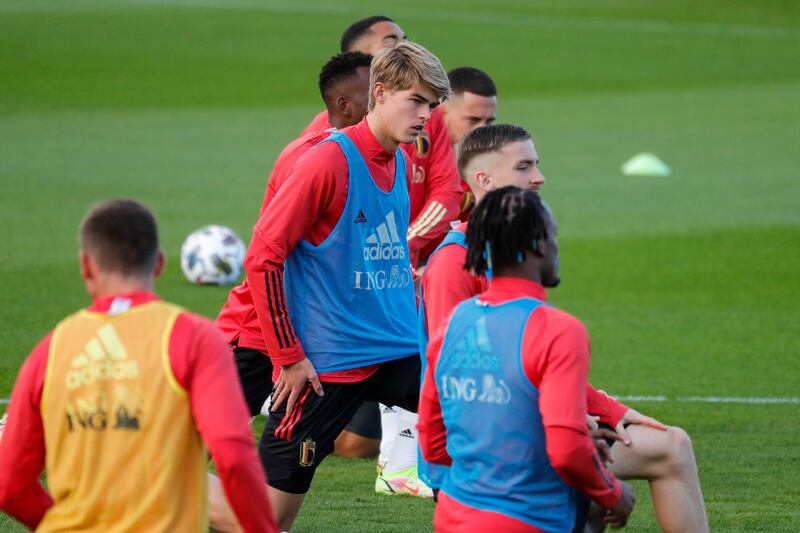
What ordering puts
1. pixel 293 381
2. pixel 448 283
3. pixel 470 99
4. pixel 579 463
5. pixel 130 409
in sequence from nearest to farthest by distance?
1. pixel 130 409
2. pixel 579 463
3. pixel 448 283
4. pixel 293 381
5. pixel 470 99

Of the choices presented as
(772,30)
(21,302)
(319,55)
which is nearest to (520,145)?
(21,302)

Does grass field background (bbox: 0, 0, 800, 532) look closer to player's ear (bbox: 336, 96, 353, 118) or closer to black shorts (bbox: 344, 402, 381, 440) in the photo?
black shorts (bbox: 344, 402, 381, 440)

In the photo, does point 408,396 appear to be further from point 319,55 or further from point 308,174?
point 319,55

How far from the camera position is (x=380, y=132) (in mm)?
6152

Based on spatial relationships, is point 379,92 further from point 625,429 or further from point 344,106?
point 625,429

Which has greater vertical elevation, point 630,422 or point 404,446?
point 630,422

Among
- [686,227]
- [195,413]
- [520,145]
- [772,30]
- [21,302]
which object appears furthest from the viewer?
[772,30]

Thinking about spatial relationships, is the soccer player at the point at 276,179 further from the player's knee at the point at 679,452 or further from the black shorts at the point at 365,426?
the player's knee at the point at 679,452

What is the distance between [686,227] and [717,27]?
33759 millimetres

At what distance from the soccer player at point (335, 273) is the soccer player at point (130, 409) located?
1920 mm

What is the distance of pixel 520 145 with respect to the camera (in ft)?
18.3

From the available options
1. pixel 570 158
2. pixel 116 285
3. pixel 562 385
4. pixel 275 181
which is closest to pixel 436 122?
pixel 275 181

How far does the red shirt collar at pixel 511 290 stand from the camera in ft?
14.6

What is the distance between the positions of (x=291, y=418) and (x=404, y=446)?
166 centimetres
